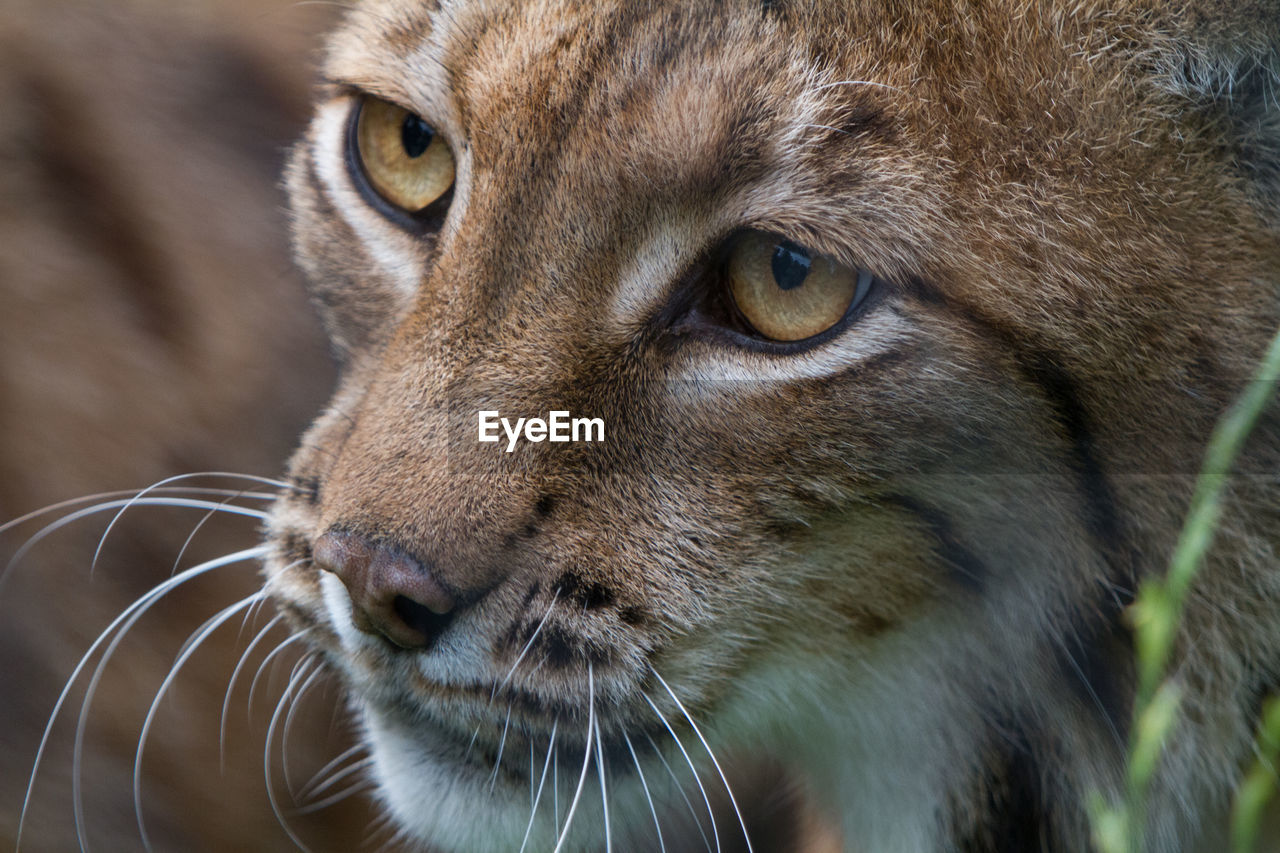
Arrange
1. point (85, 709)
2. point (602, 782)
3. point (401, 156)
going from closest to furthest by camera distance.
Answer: point (602, 782) < point (401, 156) < point (85, 709)

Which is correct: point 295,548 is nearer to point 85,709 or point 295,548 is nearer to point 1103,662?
point 85,709

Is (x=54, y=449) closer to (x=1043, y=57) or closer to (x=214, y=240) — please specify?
(x=214, y=240)

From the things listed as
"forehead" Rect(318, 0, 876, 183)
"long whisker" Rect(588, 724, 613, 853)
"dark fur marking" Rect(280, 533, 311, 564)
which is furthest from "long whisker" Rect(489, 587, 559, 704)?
"forehead" Rect(318, 0, 876, 183)

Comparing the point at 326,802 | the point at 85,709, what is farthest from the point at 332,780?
the point at 85,709

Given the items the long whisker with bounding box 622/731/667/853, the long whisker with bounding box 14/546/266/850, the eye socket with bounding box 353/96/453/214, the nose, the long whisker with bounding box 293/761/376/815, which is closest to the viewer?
the nose

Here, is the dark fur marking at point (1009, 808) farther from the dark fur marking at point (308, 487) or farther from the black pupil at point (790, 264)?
the dark fur marking at point (308, 487)

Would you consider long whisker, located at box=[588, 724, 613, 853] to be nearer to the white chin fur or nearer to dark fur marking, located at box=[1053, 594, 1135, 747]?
the white chin fur
